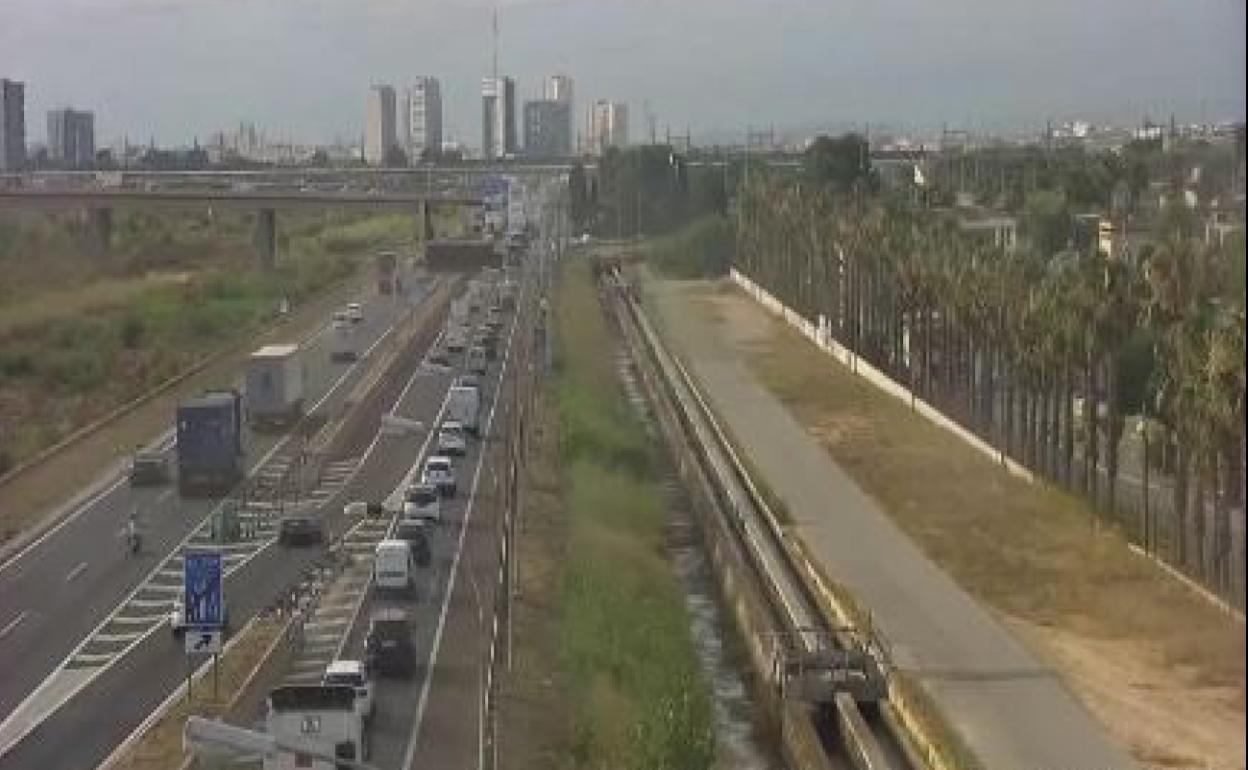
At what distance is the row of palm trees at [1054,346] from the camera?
15109 millimetres

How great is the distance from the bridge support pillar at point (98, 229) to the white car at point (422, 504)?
96.9ft

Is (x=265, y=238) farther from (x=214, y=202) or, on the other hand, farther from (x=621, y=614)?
(x=621, y=614)

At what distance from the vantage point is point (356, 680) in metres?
11.5

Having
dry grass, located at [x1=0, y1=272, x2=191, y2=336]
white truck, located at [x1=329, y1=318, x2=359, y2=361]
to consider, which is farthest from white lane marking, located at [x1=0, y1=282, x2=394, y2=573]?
dry grass, located at [x1=0, y1=272, x2=191, y2=336]

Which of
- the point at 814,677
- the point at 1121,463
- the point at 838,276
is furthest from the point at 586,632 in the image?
the point at 838,276

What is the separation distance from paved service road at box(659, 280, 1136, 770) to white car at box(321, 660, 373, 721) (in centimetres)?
379

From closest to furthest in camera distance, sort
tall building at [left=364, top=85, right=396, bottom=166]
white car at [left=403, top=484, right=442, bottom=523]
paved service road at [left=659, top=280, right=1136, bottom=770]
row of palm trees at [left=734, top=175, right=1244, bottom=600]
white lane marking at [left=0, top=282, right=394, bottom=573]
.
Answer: paved service road at [left=659, top=280, right=1136, bottom=770], row of palm trees at [left=734, top=175, right=1244, bottom=600], white lane marking at [left=0, top=282, right=394, bottom=573], white car at [left=403, top=484, right=442, bottom=523], tall building at [left=364, top=85, right=396, bottom=166]

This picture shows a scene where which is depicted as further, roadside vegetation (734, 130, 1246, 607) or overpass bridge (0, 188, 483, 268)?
overpass bridge (0, 188, 483, 268)

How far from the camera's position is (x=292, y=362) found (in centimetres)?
2608

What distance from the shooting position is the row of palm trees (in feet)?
49.6

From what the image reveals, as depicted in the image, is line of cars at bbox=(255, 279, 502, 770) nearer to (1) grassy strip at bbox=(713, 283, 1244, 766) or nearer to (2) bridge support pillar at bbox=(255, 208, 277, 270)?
(1) grassy strip at bbox=(713, 283, 1244, 766)

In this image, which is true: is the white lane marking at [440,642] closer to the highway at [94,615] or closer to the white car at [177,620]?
the highway at [94,615]

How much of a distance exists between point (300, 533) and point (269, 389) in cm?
808

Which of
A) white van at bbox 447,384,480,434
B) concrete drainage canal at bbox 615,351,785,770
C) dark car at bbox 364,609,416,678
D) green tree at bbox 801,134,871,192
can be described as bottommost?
concrete drainage canal at bbox 615,351,785,770
